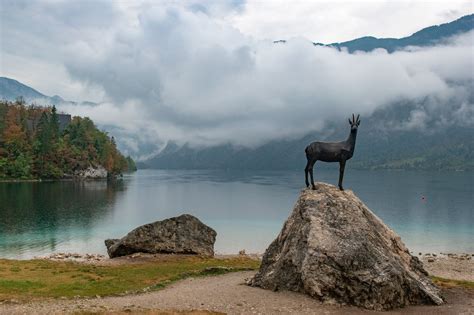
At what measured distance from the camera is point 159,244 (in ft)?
189

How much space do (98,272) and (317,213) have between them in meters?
23.9

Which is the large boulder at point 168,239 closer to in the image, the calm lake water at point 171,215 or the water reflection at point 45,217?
the calm lake water at point 171,215

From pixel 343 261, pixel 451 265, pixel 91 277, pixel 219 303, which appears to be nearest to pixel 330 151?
pixel 343 261

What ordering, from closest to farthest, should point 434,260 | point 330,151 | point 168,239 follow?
point 330,151 < point 168,239 < point 434,260

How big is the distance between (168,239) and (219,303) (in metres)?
30.5

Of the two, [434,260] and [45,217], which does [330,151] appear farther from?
[45,217]

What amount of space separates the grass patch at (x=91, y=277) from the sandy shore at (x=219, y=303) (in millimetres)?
2598

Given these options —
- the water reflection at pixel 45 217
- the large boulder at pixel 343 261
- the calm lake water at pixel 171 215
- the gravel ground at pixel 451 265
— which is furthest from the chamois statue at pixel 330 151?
the water reflection at pixel 45 217

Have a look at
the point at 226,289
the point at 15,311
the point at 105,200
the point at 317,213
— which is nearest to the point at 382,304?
the point at 317,213

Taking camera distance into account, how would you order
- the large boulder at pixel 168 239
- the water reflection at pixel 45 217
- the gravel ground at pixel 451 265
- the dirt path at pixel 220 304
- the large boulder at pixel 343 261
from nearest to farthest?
the dirt path at pixel 220 304 → the large boulder at pixel 343 261 → the gravel ground at pixel 451 265 → the large boulder at pixel 168 239 → the water reflection at pixel 45 217

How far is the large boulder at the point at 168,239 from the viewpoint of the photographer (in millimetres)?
57688

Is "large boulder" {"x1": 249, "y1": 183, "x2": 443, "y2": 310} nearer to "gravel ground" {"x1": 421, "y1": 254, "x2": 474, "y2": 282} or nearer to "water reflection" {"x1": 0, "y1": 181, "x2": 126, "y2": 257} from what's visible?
"gravel ground" {"x1": 421, "y1": 254, "x2": 474, "y2": 282}

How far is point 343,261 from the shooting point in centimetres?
3014

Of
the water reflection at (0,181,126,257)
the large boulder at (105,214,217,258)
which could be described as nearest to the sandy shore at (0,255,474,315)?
the large boulder at (105,214,217,258)
